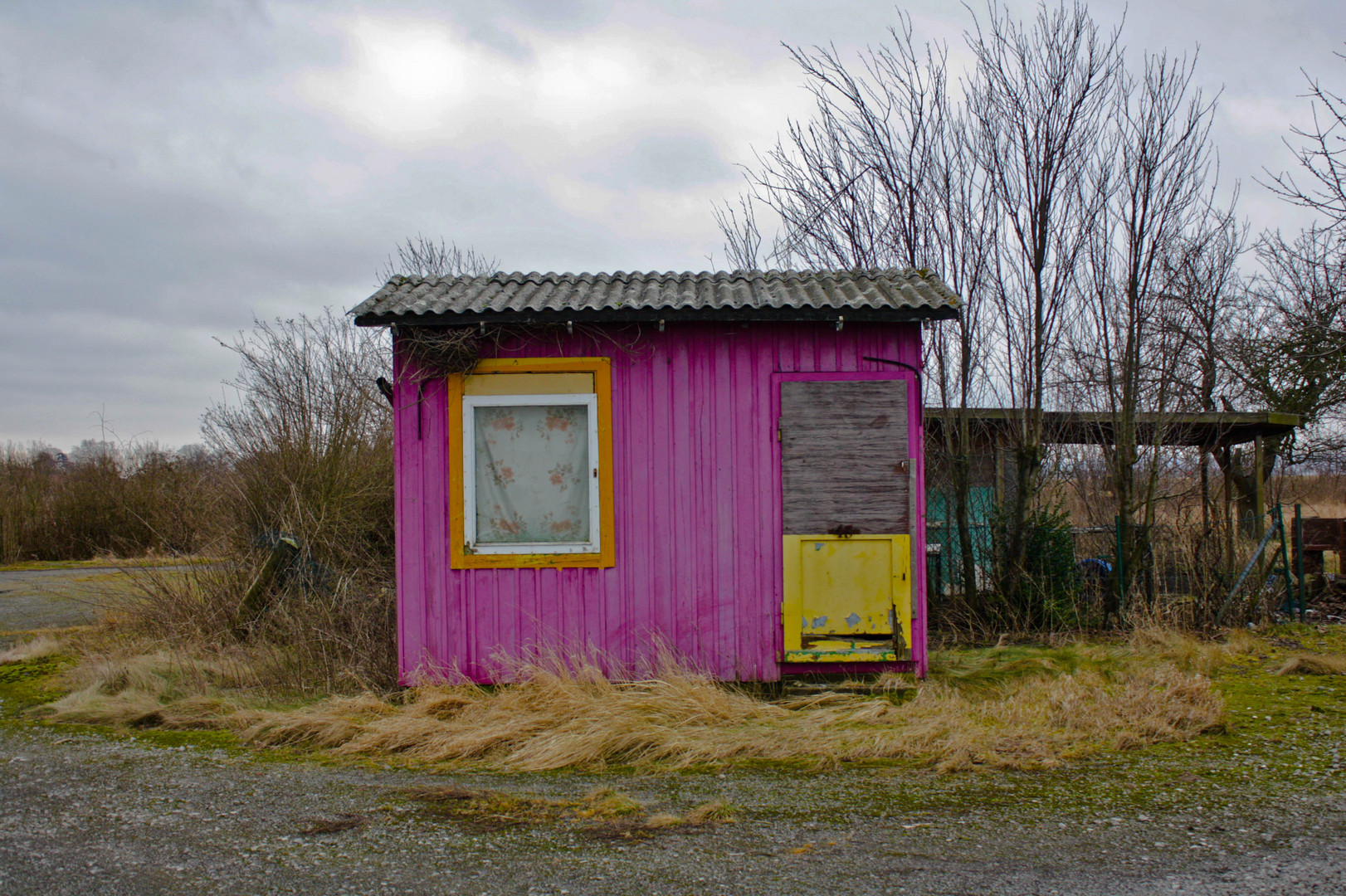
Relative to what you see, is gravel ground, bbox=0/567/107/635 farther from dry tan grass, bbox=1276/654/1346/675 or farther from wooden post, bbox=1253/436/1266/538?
wooden post, bbox=1253/436/1266/538

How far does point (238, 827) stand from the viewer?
363 cm

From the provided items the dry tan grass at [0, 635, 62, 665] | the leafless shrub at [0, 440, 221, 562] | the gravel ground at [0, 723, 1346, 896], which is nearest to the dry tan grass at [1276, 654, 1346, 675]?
the gravel ground at [0, 723, 1346, 896]

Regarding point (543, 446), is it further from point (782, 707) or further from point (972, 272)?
point (972, 272)

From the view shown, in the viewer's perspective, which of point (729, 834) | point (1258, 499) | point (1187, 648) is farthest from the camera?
point (1258, 499)

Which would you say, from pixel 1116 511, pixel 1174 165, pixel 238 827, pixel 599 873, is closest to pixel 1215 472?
pixel 1116 511

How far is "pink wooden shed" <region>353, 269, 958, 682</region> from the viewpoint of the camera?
586 cm

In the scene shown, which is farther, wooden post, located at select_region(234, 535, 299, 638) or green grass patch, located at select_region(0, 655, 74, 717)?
wooden post, located at select_region(234, 535, 299, 638)

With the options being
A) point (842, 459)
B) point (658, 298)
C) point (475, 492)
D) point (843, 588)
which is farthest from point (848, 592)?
point (475, 492)

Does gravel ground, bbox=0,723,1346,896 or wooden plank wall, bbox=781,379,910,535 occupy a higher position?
wooden plank wall, bbox=781,379,910,535

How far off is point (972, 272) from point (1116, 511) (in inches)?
126

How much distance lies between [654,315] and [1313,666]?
6003 millimetres

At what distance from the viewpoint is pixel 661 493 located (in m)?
5.91

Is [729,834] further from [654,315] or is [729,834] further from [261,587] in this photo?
[261,587]

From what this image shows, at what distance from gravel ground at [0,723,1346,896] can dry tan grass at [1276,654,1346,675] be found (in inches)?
101
